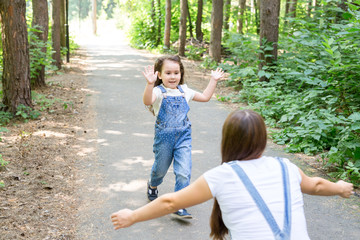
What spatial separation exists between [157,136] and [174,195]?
2252mm

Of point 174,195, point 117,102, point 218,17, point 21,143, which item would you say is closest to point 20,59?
point 21,143

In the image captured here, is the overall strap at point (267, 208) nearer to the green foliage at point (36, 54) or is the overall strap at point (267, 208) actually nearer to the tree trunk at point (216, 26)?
the green foliage at point (36, 54)

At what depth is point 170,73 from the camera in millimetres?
4129

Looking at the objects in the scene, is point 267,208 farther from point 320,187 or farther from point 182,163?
point 182,163

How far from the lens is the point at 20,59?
8.09 meters

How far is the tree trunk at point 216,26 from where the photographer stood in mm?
16156

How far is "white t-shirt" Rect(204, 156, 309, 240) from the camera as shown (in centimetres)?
185

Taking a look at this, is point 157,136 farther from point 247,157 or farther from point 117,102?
point 117,102

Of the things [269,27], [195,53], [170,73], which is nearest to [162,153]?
[170,73]

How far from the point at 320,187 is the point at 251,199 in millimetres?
594

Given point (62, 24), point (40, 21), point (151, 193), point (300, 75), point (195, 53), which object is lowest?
point (151, 193)

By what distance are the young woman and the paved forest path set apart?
2169 mm

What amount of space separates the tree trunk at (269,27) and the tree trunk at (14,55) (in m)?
6.47

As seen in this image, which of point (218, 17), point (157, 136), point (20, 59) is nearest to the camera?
point (157, 136)
